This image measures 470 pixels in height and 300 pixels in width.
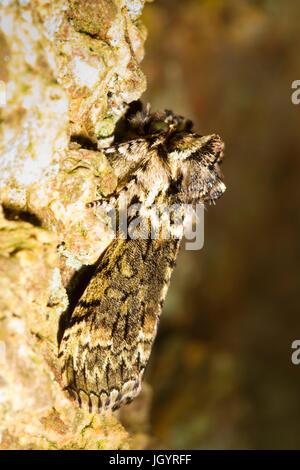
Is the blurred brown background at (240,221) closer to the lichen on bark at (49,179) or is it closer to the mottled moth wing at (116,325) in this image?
the lichen on bark at (49,179)

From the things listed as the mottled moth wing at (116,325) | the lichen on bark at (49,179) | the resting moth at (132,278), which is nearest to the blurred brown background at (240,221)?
the resting moth at (132,278)

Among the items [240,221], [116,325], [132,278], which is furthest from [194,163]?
[240,221]

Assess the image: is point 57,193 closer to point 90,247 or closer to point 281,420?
point 90,247

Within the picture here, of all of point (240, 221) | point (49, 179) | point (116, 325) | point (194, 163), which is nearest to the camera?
point (49, 179)

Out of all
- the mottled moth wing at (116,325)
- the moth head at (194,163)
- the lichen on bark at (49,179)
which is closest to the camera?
the lichen on bark at (49,179)

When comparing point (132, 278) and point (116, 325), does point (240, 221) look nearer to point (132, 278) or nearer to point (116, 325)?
point (132, 278)

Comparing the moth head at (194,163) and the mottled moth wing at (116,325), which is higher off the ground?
the moth head at (194,163)

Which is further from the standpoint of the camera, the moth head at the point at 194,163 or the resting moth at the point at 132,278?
the moth head at the point at 194,163
